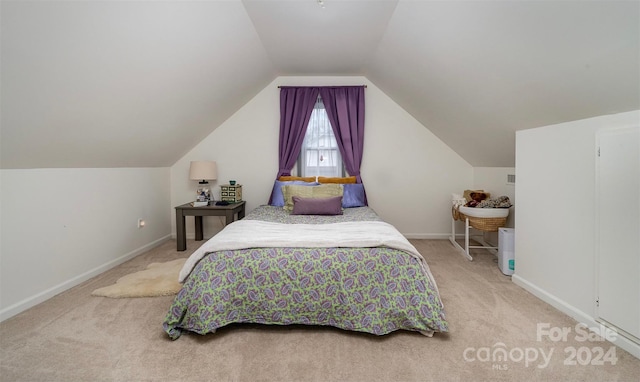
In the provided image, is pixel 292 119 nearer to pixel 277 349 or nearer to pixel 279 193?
pixel 279 193

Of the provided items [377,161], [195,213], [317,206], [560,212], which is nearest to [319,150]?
[377,161]

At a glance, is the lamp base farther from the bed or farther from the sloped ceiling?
the bed

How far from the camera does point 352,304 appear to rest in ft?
5.79

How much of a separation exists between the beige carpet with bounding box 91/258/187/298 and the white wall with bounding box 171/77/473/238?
1320 millimetres

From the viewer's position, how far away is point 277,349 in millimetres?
1634

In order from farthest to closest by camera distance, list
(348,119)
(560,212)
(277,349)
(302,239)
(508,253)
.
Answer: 1. (348,119)
2. (508,253)
3. (560,212)
4. (302,239)
5. (277,349)

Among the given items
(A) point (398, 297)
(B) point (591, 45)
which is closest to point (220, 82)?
(A) point (398, 297)

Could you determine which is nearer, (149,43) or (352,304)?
(352,304)

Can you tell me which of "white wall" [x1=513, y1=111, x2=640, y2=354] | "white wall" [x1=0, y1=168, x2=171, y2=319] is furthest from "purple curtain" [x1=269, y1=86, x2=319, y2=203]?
"white wall" [x1=513, y1=111, x2=640, y2=354]

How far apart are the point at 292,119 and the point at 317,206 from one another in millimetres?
1564

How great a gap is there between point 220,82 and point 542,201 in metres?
3.25

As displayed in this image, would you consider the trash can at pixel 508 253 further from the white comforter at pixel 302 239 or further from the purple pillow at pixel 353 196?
the purple pillow at pixel 353 196

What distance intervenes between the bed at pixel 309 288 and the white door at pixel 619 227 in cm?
100

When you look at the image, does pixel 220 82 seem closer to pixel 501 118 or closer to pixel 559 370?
pixel 501 118
